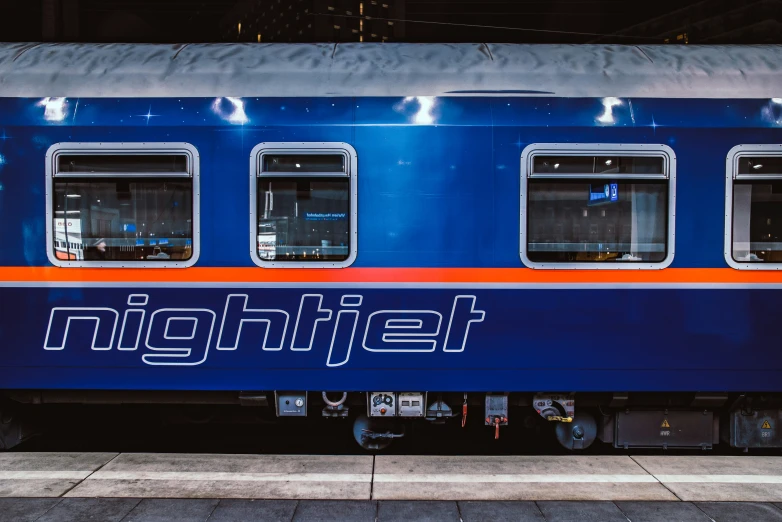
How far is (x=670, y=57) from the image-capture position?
15.6 feet

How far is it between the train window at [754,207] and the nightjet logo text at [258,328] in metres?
2.24

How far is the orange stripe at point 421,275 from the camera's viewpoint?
4.50 metres

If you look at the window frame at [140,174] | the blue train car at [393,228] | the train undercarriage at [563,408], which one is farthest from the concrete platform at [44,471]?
the window frame at [140,174]

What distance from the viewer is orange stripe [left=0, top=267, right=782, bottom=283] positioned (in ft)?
14.8

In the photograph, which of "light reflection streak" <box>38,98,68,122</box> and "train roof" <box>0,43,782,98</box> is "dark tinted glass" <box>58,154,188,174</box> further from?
"train roof" <box>0,43,782,98</box>

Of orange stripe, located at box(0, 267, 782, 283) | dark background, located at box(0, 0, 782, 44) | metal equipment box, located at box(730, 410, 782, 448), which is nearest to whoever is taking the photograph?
orange stripe, located at box(0, 267, 782, 283)

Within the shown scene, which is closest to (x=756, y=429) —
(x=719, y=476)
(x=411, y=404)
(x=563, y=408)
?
(x=719, y=476)

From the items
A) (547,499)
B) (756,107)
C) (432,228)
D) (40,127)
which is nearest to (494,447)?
(547,499)

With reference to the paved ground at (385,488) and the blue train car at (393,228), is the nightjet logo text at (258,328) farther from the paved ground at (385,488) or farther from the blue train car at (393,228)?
the paved ground at (385,488)

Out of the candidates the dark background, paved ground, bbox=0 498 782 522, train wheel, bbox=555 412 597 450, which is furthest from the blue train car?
the dark background

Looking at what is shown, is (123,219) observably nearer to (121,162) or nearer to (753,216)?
(121,162)

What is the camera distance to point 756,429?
490cm

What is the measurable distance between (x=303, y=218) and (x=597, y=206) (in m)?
2.51

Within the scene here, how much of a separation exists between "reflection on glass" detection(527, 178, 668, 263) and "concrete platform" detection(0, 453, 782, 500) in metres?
1.75
